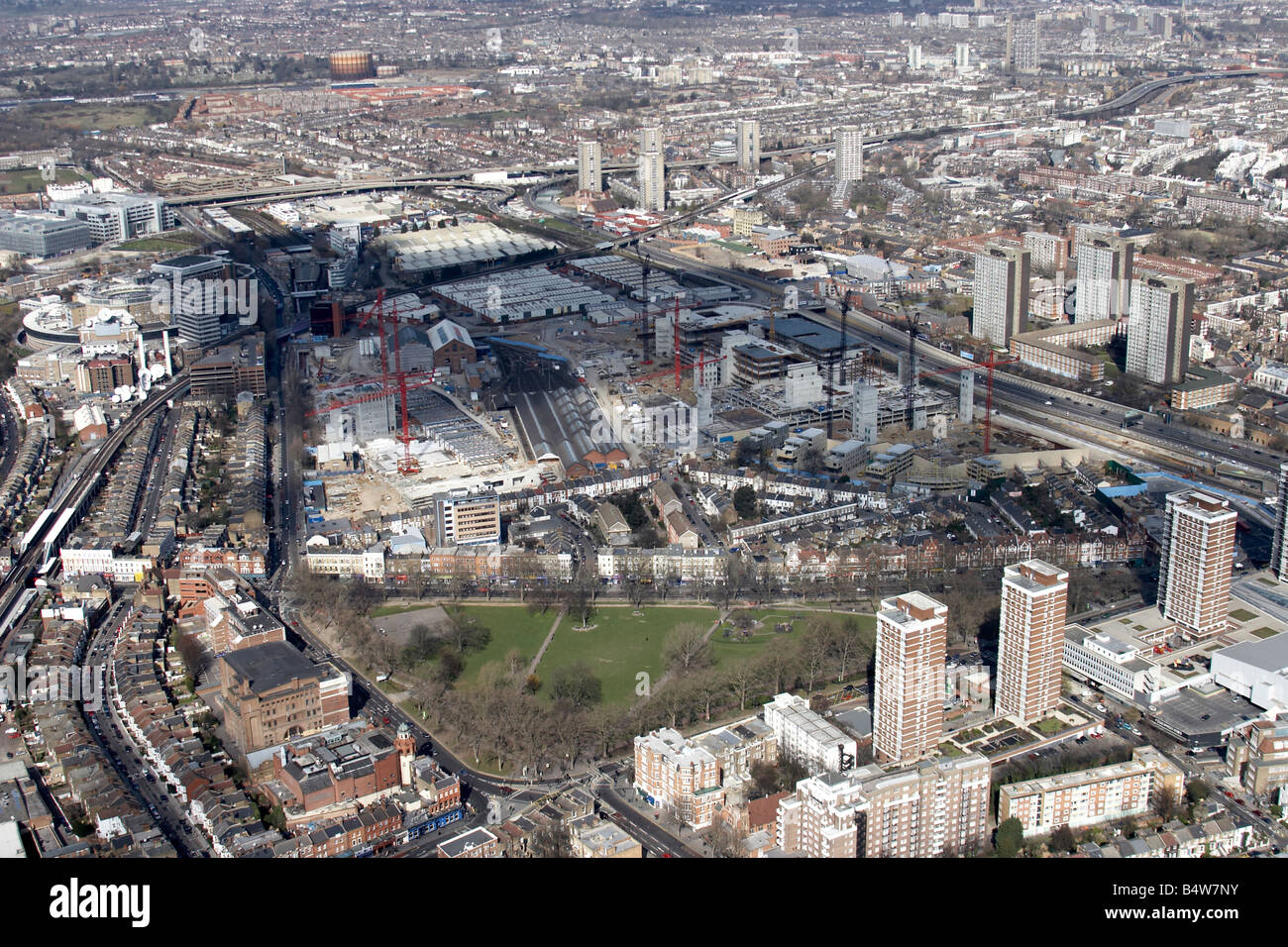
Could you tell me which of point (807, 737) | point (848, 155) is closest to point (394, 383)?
point (807, 737)

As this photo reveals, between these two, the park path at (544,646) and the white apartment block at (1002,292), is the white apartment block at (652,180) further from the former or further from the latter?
the park path at (544,646)

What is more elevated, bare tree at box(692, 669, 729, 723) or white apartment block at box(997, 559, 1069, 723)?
white apartment block at box(997, 559, 1069, 723)

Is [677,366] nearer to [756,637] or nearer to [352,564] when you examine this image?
[352,564]

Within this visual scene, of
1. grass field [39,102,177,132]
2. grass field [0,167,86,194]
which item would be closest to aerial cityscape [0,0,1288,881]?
grass field [0,167,86,194]

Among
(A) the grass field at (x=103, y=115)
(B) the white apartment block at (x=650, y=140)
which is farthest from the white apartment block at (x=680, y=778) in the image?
(A) the grass field at (x=103, y=115)

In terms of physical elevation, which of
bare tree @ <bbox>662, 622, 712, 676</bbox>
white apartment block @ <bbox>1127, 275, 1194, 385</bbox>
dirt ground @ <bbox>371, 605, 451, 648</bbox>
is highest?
white apartment block @ <bbox>1127, 275, 1194, 385</bbox>

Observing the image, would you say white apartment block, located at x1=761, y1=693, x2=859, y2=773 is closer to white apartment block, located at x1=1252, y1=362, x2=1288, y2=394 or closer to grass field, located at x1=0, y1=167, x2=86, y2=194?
white apartment block, located at x1=1252, y1=362, x2=1288, y2=394
